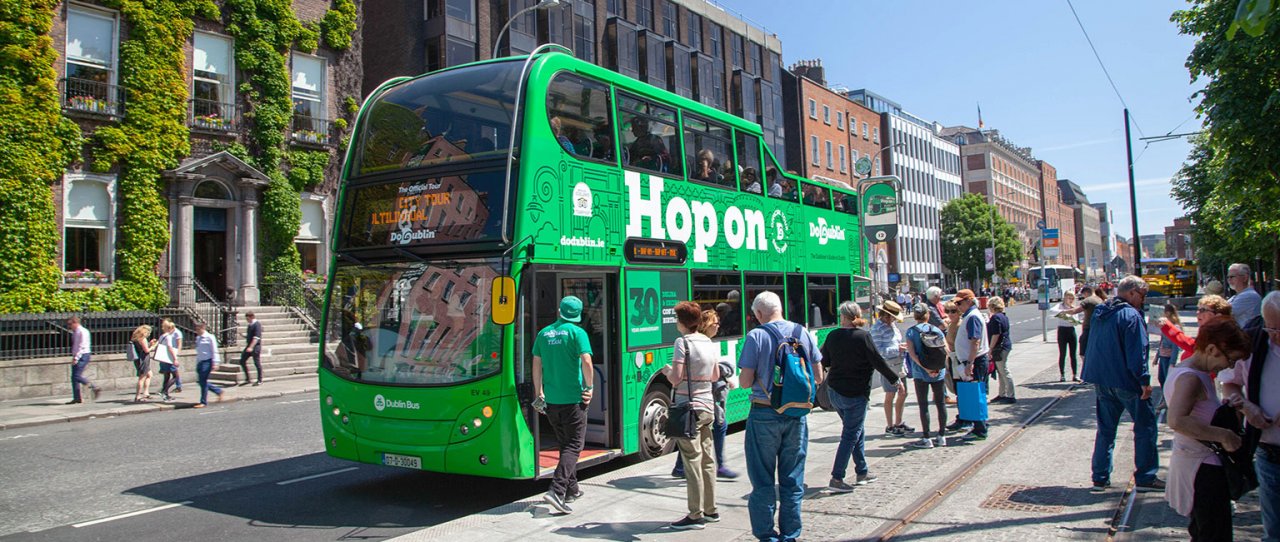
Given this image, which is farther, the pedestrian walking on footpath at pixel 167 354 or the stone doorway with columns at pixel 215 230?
the stone doorway with columns at pixel 215 230

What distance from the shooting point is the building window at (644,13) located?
1621 inches

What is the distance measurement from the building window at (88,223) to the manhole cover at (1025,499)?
2195 cm

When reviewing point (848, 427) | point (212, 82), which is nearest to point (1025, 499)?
point (848, 427)

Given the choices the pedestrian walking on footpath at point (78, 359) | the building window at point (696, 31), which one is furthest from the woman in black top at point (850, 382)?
the building window at point (696, 31)

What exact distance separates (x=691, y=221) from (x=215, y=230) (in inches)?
769

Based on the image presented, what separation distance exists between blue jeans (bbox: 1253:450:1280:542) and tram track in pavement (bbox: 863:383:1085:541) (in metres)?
1.26

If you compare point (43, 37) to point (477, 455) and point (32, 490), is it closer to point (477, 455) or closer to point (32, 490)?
point (32, 490)

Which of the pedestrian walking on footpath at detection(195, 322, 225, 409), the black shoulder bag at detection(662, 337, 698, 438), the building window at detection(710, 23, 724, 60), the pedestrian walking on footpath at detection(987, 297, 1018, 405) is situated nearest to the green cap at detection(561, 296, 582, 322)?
the black shoulder bag at detection(662, 337, 698, 438)

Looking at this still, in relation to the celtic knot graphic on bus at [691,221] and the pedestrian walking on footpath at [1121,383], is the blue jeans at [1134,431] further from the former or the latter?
the celtic knot graphic on bus at [691,221]

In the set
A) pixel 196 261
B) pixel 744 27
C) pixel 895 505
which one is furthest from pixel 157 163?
pixel 744 27

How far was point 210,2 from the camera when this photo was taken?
2334 cm

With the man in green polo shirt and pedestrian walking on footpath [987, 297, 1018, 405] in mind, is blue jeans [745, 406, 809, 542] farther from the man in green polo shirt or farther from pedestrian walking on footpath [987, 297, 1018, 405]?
pedestrian walking on footpath [987, 297, 1018, 405]

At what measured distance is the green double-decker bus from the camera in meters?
6.97

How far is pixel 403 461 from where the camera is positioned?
23.4ft
